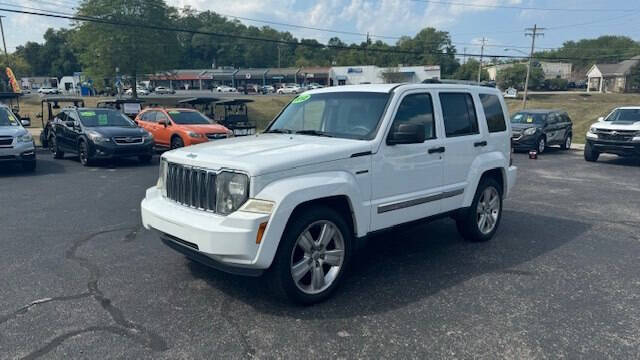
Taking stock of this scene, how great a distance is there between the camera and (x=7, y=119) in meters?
11.6

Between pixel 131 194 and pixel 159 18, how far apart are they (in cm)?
3356

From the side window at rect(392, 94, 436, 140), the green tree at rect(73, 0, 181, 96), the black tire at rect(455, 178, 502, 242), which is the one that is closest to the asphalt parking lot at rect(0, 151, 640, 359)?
the black tire at rect(455, 178, 502, 242)

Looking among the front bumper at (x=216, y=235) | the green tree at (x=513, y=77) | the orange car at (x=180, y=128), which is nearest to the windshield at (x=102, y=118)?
the orange car at (x=180, y=128)

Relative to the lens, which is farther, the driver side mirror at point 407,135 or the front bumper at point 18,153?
the front bumper at point 18,153

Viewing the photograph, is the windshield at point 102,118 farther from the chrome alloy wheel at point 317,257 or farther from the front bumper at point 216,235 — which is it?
the chrome alloy wheel at point 317,257

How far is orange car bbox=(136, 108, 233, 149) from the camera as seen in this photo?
14.5 m

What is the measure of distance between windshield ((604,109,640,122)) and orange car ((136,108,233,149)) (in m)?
12.4

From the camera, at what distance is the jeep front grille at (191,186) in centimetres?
392

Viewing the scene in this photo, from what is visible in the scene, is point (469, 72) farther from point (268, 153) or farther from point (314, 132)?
point (268, 153)

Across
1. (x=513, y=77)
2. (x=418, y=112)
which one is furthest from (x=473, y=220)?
(x=513, y=77)

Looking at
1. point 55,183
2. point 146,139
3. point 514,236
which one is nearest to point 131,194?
point 55,183

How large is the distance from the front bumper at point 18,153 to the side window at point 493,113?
10.4 meters

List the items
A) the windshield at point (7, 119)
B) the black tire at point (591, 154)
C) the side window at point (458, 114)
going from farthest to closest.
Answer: the black tire at point (591, 154), the windshield at point (7, 119), the side window at point (458, 114)

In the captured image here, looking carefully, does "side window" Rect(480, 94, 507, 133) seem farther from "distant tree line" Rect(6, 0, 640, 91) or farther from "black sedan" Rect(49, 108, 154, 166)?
"distant tree line" Rect(6, 0, 640, 91)
